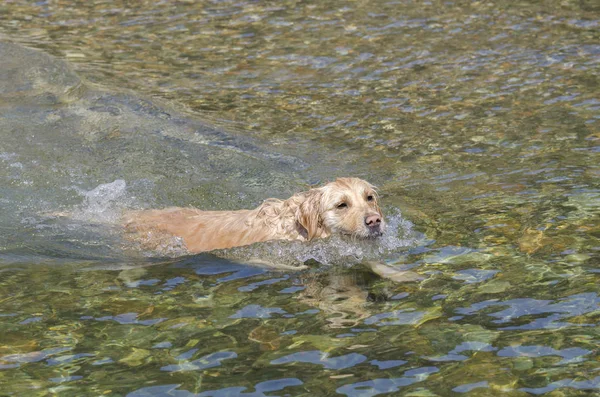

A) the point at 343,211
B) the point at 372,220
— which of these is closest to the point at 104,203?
the point at 343,211

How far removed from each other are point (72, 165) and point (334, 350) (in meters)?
5.81

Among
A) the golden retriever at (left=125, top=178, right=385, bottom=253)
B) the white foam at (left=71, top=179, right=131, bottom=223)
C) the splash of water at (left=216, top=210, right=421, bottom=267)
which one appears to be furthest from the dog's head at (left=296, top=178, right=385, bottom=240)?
the white foam at (left=71, top=179, right=131, bottom=223)

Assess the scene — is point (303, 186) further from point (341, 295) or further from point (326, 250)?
point (341, 295)

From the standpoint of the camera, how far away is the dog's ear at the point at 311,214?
8.21 m

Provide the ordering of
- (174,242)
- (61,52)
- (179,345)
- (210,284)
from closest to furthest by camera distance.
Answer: (179,345), (210,284), (174,242), (61,52)

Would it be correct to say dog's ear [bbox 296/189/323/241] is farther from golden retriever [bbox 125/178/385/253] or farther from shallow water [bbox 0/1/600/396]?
shallow water [bbox 0/1/600/396]

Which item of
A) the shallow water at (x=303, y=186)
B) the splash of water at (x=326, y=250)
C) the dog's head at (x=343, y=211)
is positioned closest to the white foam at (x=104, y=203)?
the shallow water at (x=303, y=186)

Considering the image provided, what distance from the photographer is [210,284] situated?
7.70 m

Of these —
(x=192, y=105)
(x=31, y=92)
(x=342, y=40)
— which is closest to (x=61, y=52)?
(x=31, y=92)

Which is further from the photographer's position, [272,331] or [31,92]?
[31,92]

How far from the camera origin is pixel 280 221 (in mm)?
8492

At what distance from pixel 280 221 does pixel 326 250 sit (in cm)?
54

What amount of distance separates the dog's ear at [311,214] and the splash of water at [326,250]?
105 mm

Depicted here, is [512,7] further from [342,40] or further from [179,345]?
[179,345]
